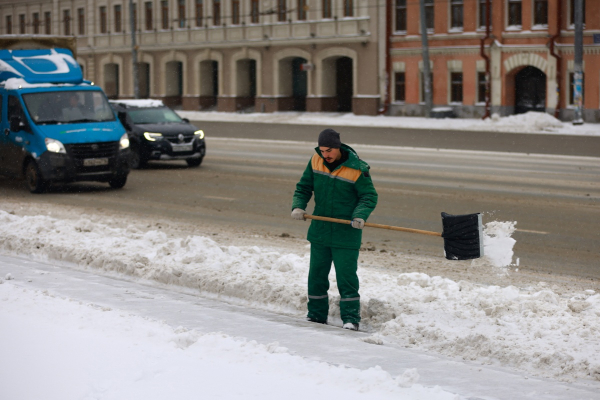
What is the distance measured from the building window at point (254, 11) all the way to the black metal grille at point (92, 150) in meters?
36.0

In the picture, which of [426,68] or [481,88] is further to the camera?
[481,88]

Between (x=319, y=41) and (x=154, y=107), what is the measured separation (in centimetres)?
2645

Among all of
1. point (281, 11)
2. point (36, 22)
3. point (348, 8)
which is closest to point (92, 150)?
point (348, 8)

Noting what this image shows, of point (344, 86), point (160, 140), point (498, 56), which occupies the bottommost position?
point (160, 140)

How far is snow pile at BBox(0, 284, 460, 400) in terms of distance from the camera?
5668mm

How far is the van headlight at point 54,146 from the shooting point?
677 inches

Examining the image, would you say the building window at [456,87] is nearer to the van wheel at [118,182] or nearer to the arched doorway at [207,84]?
the arched doorway at [207,84]

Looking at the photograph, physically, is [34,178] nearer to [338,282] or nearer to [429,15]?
[338,282]

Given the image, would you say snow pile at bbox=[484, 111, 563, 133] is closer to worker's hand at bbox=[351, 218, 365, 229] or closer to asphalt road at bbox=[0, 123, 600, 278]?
asphalt road at bbox=[0, 123, 600, 278]

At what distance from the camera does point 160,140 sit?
21.8m

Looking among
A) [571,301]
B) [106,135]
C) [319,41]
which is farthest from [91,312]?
[319,41]

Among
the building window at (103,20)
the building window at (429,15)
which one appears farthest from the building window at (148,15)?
the building window at (429,15)

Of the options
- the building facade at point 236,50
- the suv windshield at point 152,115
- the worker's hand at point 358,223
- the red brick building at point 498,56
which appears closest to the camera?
the worker's hand at point 358,223

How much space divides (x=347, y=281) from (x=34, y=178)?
1113 centimetres
